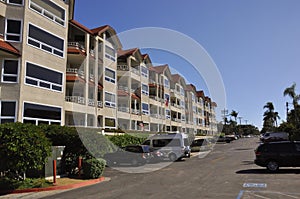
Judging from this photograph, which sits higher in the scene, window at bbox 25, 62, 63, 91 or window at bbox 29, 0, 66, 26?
window at bbox 29, 0, 66, 26

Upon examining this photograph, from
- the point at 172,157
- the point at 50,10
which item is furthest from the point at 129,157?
the point at 50,10

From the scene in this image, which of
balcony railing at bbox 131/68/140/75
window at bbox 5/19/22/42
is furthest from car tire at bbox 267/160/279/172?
balcony railing at bbox 131/68/140/75

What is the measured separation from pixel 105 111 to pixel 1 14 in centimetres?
1593

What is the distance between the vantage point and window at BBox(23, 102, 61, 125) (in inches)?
846

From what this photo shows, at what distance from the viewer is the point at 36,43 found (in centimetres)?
2302

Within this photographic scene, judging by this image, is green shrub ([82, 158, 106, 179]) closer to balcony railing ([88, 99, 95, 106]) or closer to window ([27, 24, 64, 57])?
window ([27, 24, 64, 57])

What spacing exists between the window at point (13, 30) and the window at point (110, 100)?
14520 mm

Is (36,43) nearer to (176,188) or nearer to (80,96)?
(80,96)

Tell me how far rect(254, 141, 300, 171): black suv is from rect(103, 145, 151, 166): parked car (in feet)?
30.7

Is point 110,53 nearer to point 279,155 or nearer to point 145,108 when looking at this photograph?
point 145,108

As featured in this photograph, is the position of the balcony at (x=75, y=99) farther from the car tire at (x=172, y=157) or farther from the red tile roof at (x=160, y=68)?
the red tile roof at (x=160, y=68)

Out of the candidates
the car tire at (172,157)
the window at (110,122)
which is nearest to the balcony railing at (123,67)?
the window at (110,122)

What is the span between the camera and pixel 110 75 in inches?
1446

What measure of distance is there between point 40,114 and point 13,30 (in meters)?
6.49
